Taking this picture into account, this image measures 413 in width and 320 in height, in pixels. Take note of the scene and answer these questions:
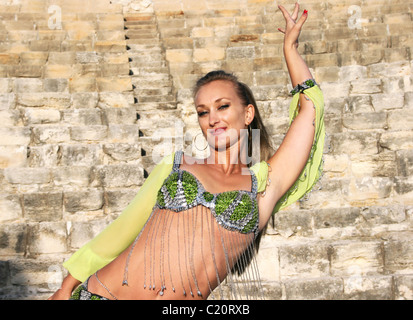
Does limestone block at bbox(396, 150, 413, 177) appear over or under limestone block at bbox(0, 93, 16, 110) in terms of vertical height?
under

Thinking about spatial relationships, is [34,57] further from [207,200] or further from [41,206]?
[207,200]

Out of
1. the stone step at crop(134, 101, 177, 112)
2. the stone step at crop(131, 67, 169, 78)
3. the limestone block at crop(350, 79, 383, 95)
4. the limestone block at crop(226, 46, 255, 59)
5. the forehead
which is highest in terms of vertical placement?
the limestone block at crop(226, 46, 255, 59)

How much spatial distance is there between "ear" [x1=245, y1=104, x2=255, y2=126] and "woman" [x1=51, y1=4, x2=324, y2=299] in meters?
0.14

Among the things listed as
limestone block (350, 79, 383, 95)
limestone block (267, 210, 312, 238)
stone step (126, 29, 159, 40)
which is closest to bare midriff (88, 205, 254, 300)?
limestone block (267, 210, 312, 238)

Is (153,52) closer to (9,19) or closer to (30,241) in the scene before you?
(9,19)

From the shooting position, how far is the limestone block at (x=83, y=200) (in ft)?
15.7

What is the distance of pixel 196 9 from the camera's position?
10102 millimetres

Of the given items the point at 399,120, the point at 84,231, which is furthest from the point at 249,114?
the point at 399,120

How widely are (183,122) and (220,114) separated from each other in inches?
161

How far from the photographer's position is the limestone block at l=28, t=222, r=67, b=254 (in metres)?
4.49

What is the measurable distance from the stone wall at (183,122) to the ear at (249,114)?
80.6 inches

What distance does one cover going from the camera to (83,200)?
4.81 metres

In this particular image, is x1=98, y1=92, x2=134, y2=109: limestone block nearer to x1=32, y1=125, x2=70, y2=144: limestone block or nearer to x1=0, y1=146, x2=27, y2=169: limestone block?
x1=32, y1=125, x2=70, y2=144: limestone block

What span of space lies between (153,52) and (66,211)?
184 inches
